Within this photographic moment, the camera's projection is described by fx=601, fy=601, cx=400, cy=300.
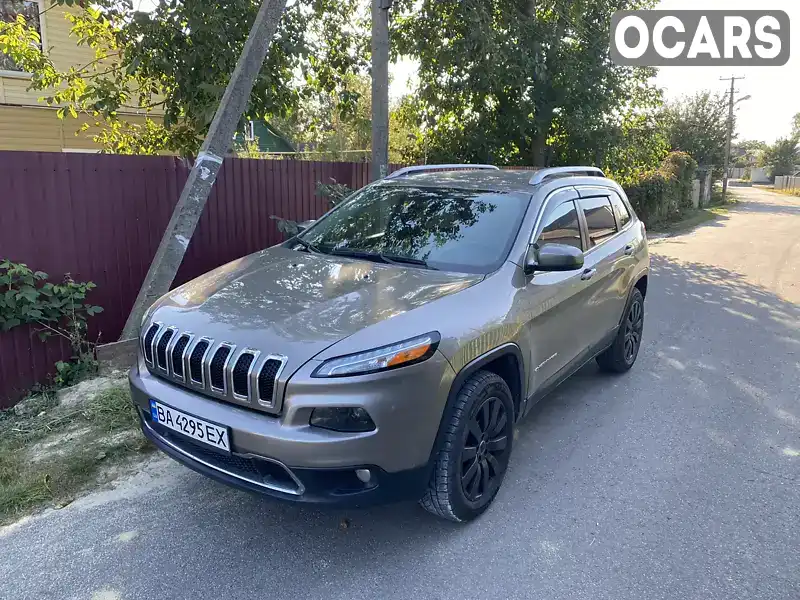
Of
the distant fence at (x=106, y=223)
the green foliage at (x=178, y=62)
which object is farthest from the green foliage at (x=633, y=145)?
the distant fence at (x=106, y=223)

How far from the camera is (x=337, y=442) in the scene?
246 centimetres

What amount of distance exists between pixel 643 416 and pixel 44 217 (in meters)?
5.05

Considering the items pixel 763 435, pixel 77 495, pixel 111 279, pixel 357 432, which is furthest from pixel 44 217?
pixel 763 435

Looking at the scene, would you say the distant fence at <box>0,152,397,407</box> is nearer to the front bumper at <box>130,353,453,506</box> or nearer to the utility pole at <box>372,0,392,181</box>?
the utility pole at <box>372,0,392,181</box>

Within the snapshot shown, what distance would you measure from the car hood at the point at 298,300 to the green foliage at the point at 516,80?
274 inches

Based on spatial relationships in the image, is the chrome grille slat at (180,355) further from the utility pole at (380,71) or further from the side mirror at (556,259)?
the utility pole at (380,71)

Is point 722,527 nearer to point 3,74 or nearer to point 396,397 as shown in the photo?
point 396,397

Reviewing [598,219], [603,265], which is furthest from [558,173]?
[603,265]

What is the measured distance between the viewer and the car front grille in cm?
Result: 254

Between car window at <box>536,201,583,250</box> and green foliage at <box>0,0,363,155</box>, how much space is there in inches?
173

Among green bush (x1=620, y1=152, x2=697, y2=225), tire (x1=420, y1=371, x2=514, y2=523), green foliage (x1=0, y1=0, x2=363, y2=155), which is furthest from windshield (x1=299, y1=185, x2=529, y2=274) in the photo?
green bush (x1=620, y1=152, x2=697, y2=225)

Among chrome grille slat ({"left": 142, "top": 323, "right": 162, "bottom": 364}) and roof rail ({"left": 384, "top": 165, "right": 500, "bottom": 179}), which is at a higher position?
roof rail ({"left": 384, "top": 165, "right": 500, "bottom": 179})

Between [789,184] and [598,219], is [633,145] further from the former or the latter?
[789,184]

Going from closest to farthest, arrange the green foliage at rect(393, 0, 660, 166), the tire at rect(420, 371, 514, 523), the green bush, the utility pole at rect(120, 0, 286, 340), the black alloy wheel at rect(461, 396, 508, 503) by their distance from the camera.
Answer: the tire at rect(420, 371, 514, 523)
the black alloy wheel at rect(461, 396, 508, 503)
the utility pole at rect(120, 0, 286, 340)
the green foliage at rect(393, 0, 660, 166)
the green bush
